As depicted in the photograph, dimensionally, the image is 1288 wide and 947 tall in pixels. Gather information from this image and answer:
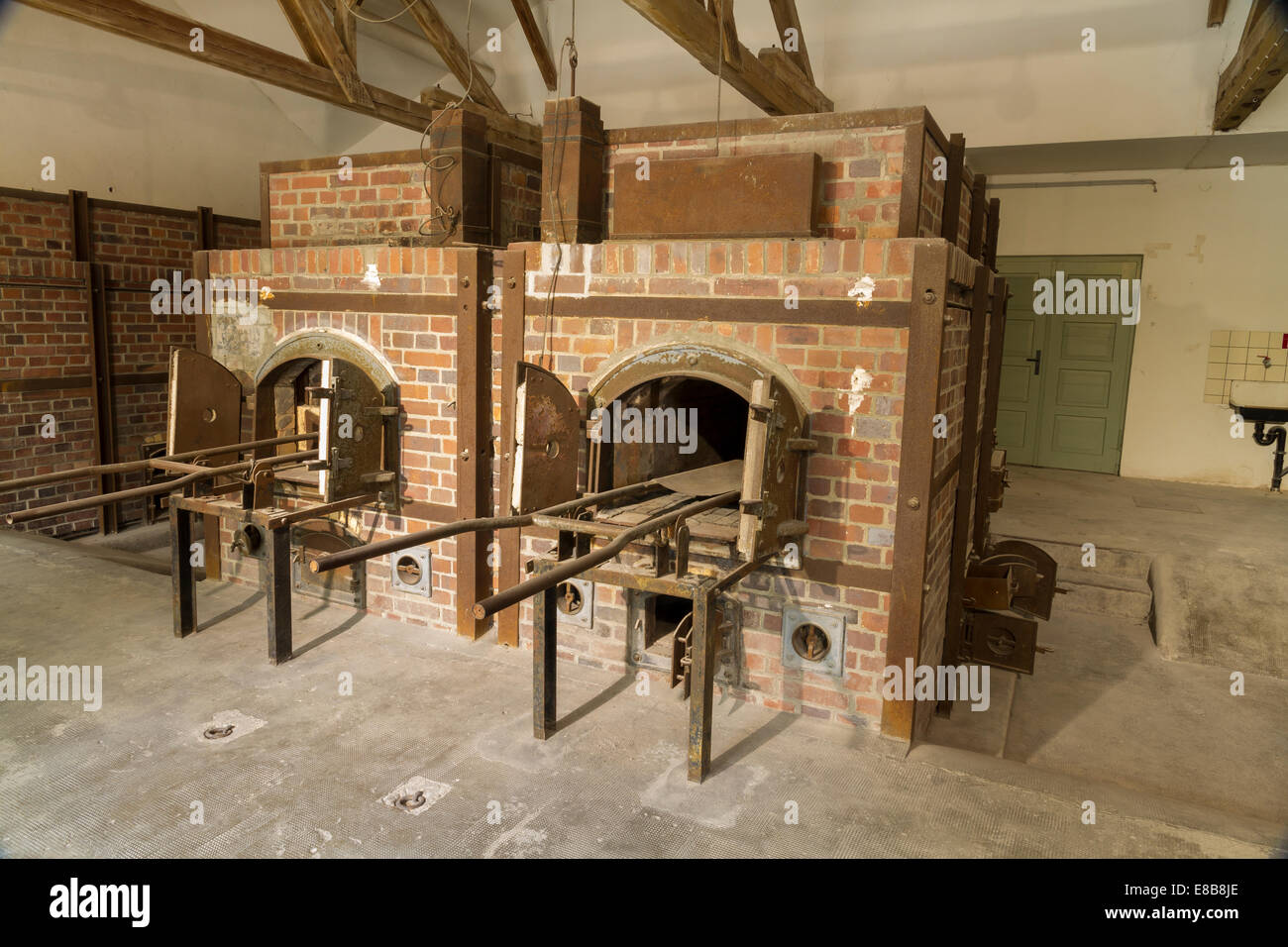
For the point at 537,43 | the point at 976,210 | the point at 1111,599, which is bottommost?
the point at 1111,599

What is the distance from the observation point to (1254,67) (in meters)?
4.79

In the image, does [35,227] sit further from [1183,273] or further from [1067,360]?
[1183,273]

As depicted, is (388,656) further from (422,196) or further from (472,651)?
(422,196)

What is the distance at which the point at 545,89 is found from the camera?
8.44m

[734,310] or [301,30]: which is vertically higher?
[301,30]

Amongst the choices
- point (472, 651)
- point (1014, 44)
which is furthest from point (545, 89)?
point (472, 651)

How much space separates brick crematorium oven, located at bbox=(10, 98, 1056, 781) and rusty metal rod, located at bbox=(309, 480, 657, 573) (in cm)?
1

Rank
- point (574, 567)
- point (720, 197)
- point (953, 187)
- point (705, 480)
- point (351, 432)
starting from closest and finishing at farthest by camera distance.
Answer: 1. point (574, 567)
2. point (720, 197)
3. point (953, 187)
4. point (351, 432)
5. point (705, 480)

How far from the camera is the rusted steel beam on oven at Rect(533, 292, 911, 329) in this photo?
9.39 ft

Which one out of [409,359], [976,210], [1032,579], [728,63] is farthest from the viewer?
[728,63]

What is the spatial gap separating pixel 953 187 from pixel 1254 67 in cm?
273

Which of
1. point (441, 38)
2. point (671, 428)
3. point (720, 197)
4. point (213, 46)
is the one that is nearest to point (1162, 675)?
point (671, 428)
